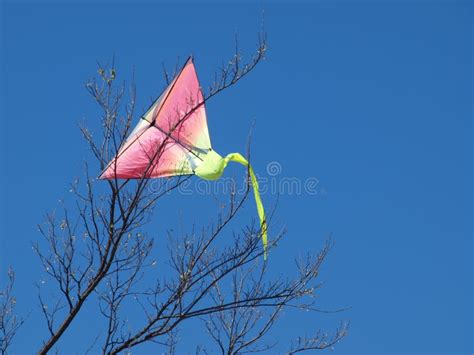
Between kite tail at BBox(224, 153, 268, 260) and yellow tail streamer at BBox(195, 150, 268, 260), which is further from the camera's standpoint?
yellow tail streamer at BBox(195, 150, 268, 260)

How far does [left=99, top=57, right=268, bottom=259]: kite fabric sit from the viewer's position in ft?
20.3

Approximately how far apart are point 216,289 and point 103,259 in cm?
208

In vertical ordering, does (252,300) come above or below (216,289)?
below

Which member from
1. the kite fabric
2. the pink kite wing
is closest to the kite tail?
the kite fabric

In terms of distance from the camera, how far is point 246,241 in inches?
229

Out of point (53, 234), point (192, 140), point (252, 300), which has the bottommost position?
point (252, 300)

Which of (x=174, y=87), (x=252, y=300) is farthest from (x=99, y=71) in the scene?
(x=252, y=300)

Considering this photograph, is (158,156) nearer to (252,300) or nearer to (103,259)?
(103,259)

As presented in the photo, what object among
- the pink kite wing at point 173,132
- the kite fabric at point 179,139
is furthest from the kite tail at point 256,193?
the pink kite wing at point 173,132

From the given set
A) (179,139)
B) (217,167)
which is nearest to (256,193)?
(217,167)

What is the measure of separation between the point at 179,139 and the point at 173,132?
92mm

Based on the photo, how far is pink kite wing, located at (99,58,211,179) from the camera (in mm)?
6176

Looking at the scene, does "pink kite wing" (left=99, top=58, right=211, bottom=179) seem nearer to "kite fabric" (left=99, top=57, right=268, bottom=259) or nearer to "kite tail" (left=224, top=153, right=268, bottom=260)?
"kite fabric" (left=99, top=57, right=268, bottom=259)

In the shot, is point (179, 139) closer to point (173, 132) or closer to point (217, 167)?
point (173, 132)
